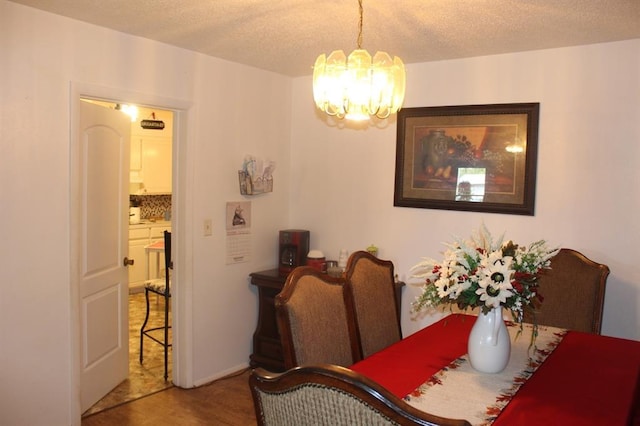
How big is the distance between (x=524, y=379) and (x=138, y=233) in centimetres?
536

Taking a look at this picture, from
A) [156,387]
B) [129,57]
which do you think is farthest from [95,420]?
[129,57]

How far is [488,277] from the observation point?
6.26ft

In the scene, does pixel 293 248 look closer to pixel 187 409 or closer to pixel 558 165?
pixel 187 409

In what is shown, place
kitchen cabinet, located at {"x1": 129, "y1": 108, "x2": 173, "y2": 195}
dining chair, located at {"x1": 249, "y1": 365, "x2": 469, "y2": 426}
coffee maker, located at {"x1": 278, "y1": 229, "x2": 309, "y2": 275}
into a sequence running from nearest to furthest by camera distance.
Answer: dining chair, located at {"x1": 249, "y1": 365, "x2": 469, "y2": 426} → coffee maker, located at {"x1": 278, "y1": 229, "x2": 309, "y2": 275} → kitchen cabinet, located at {"x1": 129, "y1": 108, "x2": 173, "y2": 195}

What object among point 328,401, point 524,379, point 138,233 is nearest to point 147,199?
point 138,233

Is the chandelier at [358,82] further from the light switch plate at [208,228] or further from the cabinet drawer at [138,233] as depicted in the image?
the cabinet drawer at [138,233]

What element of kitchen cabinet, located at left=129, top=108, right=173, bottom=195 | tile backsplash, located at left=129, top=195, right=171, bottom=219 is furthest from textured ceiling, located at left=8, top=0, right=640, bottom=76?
tile backsplash, located at left=129, top=195, right=171, bottom=219

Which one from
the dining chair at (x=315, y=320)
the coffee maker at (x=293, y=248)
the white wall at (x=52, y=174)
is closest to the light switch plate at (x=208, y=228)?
the white wall at (x=52, y=174)

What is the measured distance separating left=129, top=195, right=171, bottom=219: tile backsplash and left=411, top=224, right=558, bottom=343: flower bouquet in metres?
5.55

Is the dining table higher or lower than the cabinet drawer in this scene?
lower

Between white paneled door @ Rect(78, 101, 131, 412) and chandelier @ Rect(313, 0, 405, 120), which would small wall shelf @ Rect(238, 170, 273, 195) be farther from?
chandelier @ Rect(313, 0, 405, 120)

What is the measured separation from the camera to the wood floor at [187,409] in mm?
3229

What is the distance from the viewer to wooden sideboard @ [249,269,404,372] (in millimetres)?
4035

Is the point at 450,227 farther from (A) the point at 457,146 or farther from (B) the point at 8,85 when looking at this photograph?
(B) the point at 8,85
